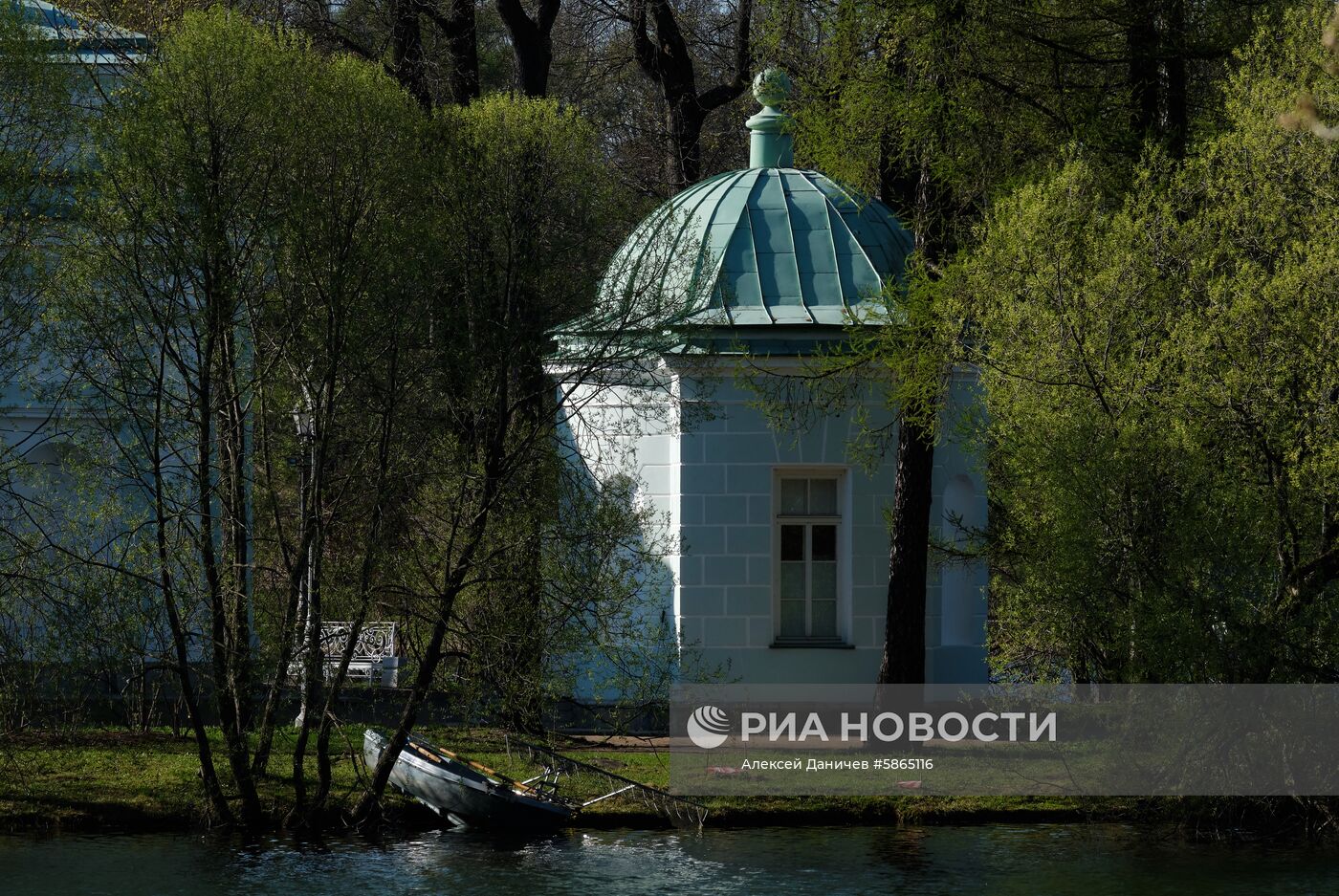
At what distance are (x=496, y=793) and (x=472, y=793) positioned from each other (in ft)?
0.67

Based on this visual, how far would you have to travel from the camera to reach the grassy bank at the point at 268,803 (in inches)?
564

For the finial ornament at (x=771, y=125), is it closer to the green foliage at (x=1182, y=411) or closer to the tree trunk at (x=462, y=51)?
the tree trunk at (x=462, y=51)

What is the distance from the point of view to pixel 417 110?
17.0 meters

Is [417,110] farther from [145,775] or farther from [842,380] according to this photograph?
[145,775]

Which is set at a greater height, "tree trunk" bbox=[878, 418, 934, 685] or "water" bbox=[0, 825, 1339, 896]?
"tree trunk" bbox=[878, 418, 934, 685]

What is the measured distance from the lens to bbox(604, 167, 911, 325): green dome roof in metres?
18.7

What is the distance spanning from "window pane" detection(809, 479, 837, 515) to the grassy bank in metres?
4.03

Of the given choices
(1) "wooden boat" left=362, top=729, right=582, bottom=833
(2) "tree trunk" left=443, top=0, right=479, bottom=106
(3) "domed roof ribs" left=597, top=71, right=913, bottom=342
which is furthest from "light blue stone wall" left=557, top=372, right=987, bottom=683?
(2) "tree trunk" left=443, top=0, right=479, bottom=106

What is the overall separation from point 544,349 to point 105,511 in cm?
411

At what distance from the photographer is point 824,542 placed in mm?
18766

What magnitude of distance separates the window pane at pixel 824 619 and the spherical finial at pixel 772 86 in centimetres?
596

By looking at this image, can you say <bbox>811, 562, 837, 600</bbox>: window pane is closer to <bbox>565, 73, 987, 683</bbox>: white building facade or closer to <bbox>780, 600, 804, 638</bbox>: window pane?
<bbox>565, 73, 987, 683</bbox>: white building facade

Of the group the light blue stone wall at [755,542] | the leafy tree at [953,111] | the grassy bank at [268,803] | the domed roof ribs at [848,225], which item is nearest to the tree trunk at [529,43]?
the domed roof ribs at [848,225]

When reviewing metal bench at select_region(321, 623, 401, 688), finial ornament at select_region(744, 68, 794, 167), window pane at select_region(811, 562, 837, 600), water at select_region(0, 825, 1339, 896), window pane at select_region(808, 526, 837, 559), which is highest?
finial ornament at select_region(744, 68, 794, 167)
